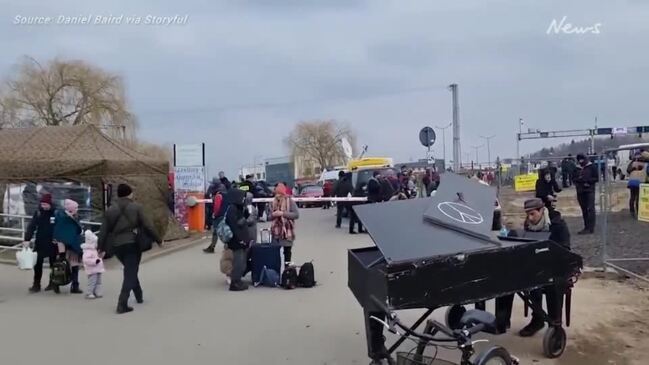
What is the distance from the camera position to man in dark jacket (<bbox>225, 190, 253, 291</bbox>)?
33.8ft

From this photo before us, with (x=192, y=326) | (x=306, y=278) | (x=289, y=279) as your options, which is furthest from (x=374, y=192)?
(x=192, y=326)

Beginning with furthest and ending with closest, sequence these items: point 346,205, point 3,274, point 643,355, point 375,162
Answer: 1. point 375,162
2. point 346,205
3. point 3,274
4. point 643,355

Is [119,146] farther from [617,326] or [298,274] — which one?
[617,326]

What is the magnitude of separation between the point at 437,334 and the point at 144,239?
511 cm

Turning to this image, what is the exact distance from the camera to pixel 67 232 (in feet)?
34.7

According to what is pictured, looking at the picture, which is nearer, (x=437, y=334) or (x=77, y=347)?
(x=437, y=334)

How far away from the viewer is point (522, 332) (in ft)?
23.2

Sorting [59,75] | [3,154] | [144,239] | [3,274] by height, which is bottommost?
[3,274]

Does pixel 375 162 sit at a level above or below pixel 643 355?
above

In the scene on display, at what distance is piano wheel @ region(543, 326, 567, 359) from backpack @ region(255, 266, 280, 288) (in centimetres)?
520

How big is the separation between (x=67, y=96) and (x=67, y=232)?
3887 cm

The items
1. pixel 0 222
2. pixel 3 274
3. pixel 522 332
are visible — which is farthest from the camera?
pixel 0 222

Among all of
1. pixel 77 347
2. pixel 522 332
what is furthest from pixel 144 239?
pixel 522 332

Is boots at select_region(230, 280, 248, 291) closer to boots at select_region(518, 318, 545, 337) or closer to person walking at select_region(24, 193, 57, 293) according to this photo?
person walking at select_region(24, 193, 57, 293)
